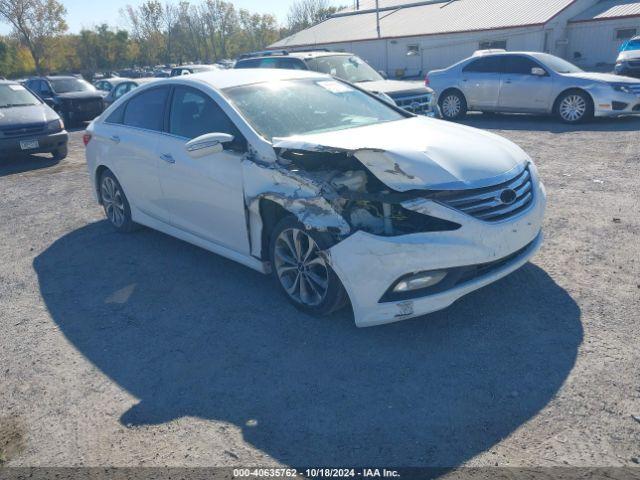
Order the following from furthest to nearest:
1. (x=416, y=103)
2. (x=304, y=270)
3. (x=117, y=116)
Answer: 1. (x=416, y=103)
2. (x=117, y=116)
3. (x=304, y=270)

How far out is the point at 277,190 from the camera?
3.96m

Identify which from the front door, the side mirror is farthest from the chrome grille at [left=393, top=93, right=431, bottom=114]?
the side mirror

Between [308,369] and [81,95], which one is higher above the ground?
[81,95]

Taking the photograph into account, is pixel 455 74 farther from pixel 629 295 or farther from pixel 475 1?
pixel 475 1

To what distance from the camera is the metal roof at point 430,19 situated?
97.3 ft

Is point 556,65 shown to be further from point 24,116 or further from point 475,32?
point 475,32

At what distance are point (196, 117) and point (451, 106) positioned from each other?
32.5ft

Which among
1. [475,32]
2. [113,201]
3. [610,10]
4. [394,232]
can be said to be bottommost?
[113,201]

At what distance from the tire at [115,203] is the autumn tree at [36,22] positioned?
5763cm

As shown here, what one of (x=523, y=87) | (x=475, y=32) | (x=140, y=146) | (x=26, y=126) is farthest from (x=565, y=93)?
(x=475, y=32)

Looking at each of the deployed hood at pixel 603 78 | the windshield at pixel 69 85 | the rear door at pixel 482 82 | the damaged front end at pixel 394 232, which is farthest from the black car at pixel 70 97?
the damaged front end at pixel 394 232

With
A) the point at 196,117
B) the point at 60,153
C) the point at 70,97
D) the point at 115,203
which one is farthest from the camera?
the point at 70,97

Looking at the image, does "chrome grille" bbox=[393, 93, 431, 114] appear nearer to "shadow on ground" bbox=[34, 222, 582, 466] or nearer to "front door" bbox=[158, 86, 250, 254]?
"front door" bbox=[158, 86, 250, 254]

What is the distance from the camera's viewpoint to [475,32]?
30.9m
